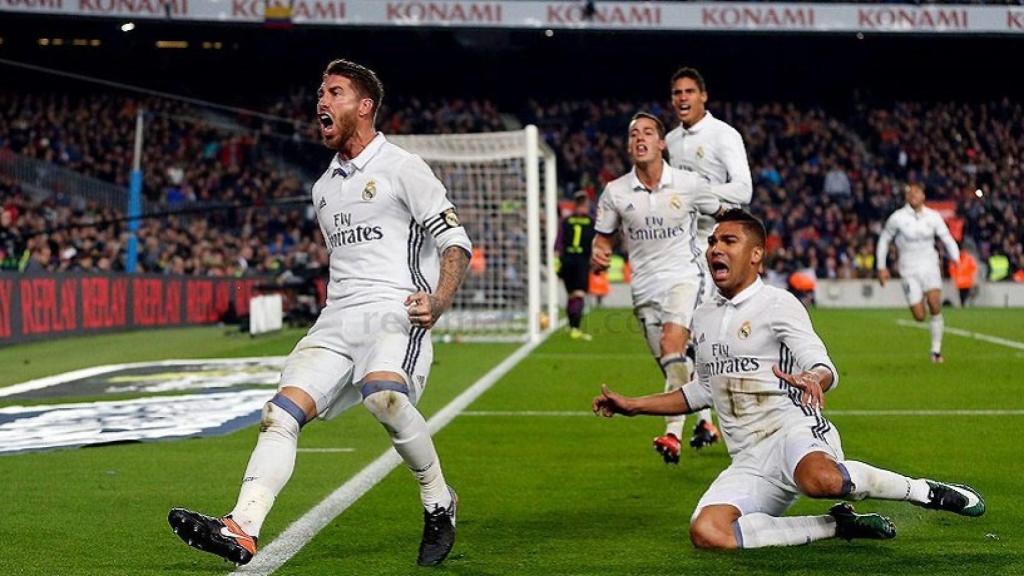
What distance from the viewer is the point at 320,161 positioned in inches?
1708

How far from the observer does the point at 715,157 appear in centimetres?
992

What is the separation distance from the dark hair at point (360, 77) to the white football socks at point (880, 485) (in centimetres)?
234

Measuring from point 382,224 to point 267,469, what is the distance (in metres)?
1.07

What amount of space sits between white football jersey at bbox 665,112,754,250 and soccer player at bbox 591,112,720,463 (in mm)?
133

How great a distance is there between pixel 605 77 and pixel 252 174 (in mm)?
13679

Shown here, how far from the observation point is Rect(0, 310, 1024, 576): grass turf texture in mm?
6020

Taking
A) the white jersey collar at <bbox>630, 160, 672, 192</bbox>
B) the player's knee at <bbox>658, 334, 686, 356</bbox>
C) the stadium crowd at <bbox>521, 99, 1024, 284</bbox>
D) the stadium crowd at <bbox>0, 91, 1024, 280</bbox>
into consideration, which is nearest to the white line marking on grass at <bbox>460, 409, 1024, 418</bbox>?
the player's knee at <bbox>658, 334, 686, 356</bbox>

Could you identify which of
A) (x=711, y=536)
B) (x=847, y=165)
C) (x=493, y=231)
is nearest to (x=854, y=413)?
(x=711, y=536)

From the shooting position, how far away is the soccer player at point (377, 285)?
584cm

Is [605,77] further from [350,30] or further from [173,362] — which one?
[173,362]

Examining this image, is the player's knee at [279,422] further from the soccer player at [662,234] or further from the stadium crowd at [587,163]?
the stadium crowd at [587,163]

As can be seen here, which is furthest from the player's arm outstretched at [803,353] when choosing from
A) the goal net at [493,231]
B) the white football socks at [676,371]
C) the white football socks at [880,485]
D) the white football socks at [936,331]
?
the goal net at [493,231]

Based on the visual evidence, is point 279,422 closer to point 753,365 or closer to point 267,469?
point 267,469

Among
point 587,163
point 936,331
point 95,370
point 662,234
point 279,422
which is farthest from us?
point 587,163
